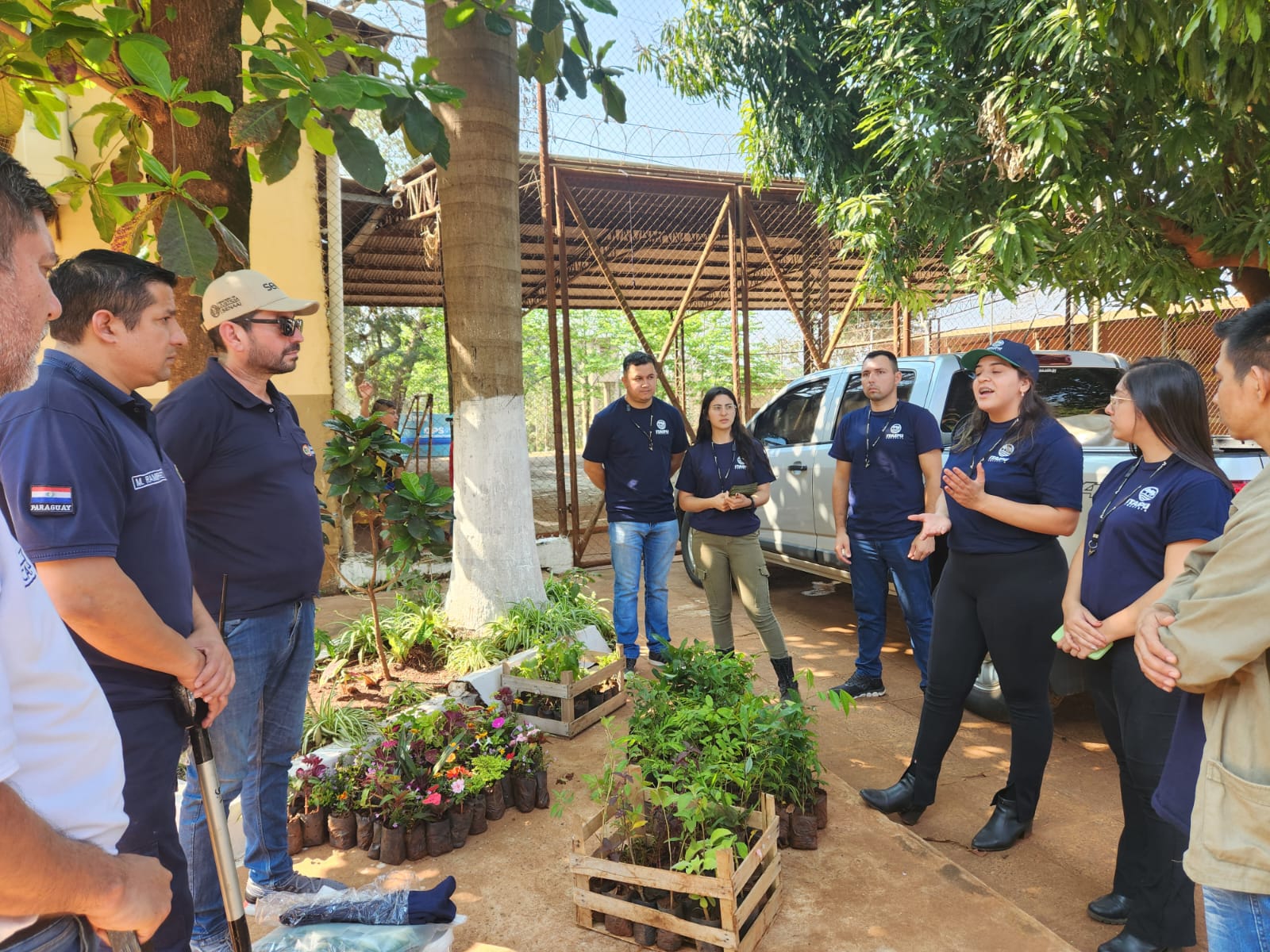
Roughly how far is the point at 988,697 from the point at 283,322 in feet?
13.0

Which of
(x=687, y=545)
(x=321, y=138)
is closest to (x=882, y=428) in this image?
(x=687, y=545)

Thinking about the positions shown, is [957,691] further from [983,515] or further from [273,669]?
[273,669]

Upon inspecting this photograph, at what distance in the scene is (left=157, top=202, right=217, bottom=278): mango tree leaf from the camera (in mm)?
2189

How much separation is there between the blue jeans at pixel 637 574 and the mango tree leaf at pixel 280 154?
2958mm

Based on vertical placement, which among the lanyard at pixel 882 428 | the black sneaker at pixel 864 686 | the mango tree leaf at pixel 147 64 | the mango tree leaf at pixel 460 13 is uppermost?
the mango tree leaf at pixel 460 13

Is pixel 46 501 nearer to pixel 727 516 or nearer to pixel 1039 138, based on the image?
pixel 727 516

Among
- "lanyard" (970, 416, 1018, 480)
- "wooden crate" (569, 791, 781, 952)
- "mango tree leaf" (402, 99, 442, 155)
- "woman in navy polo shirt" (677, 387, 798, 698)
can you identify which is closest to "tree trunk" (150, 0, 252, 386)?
"mango tree leaf" (402, 99, 442, 155)

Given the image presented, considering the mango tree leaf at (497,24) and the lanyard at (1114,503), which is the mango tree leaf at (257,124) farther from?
the lanyard at (1114,503)

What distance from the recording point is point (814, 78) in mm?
7500

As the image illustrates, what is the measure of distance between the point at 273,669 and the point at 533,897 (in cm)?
120

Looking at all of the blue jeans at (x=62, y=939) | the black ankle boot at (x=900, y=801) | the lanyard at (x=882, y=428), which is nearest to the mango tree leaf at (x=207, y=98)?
the blue jeans at (x=62, y=939)

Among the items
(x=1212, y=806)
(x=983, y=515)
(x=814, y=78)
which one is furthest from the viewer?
(x=814, y=78)

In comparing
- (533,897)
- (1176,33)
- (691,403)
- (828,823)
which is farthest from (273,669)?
(691,403)

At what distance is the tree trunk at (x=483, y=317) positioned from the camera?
15.4 ft
